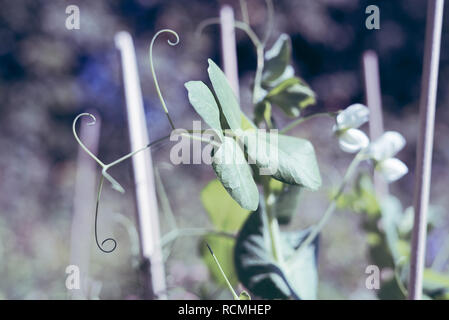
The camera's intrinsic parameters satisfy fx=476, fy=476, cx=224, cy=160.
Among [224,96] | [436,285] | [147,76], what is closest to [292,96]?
[224,96]

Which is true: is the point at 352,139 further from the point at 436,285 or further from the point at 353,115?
the point at 436,285

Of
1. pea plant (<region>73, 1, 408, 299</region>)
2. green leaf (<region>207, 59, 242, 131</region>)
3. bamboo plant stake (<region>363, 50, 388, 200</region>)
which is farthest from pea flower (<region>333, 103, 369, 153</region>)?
bamboo plant stake (<region>363, 50, 388, 200</region>)

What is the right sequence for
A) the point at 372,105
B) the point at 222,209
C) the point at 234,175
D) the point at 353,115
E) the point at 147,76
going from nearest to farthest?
1. the point at 234,175
2. the point at 353,115
3. the point at 222,209
4. the point at 372,105
5. the point at 147,76

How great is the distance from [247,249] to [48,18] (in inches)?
98.6

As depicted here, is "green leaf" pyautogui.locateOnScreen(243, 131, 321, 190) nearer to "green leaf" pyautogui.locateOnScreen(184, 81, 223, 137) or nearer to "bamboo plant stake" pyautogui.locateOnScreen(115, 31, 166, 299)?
"green leaf" pyautogui.locateOnScreen(184, 81, 223, 137)

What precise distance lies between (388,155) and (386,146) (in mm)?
10

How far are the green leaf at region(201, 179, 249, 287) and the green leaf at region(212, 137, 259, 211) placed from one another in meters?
0.20

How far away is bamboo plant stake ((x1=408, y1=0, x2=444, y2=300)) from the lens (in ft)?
1.18

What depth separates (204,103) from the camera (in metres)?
0.29

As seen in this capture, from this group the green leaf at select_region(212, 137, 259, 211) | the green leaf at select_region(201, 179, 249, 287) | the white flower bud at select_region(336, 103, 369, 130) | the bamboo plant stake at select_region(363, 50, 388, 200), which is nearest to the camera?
the green leaf at select_region(212, 137, 259, 211)

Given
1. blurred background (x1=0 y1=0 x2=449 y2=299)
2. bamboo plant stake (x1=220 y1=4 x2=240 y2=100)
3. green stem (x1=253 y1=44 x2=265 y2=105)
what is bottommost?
green stem (x1=253 y1=44 x2=265 y2=105)

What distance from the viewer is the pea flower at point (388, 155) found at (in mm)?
419

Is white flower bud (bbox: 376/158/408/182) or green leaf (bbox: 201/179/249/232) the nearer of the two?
white flower bud (bbox: 376/158/408/182)
